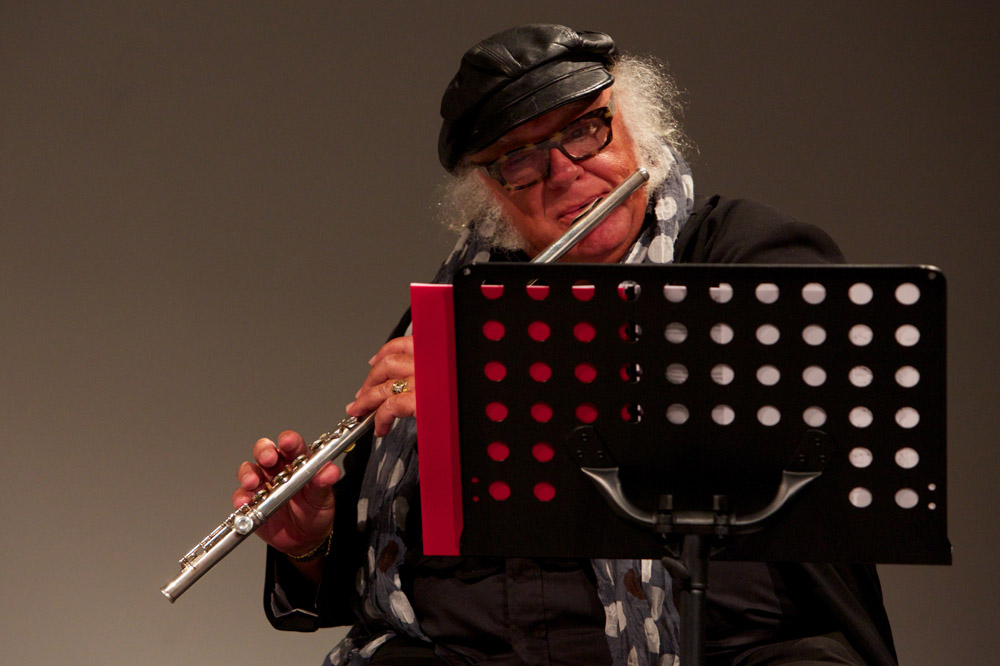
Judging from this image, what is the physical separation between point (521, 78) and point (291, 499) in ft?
2.61

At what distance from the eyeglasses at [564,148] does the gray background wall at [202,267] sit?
74 centimetres

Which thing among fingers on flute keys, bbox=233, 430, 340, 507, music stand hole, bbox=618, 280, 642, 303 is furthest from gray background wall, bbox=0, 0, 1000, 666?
music stand hole, bbox=618, 280, 642, 303

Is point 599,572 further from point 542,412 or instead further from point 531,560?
point 542,412

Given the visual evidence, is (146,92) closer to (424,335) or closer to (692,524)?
(424,335)

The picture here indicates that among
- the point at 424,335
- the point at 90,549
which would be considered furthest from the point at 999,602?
the point at 90,549

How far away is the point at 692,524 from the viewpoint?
3.74 feet

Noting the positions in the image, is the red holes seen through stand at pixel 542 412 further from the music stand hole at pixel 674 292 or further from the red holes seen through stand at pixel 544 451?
the music stand hole at pixel 674 292

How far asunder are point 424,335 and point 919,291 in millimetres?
512

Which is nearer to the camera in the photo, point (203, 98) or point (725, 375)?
point (725, 375)

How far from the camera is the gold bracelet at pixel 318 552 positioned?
1882mm

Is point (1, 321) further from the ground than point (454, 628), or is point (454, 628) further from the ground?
point (1, 321)

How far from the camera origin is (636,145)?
1.90 m

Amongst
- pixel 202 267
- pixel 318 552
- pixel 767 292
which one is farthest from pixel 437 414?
pixel 202 267

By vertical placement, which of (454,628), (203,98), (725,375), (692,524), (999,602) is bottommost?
(999,602)
